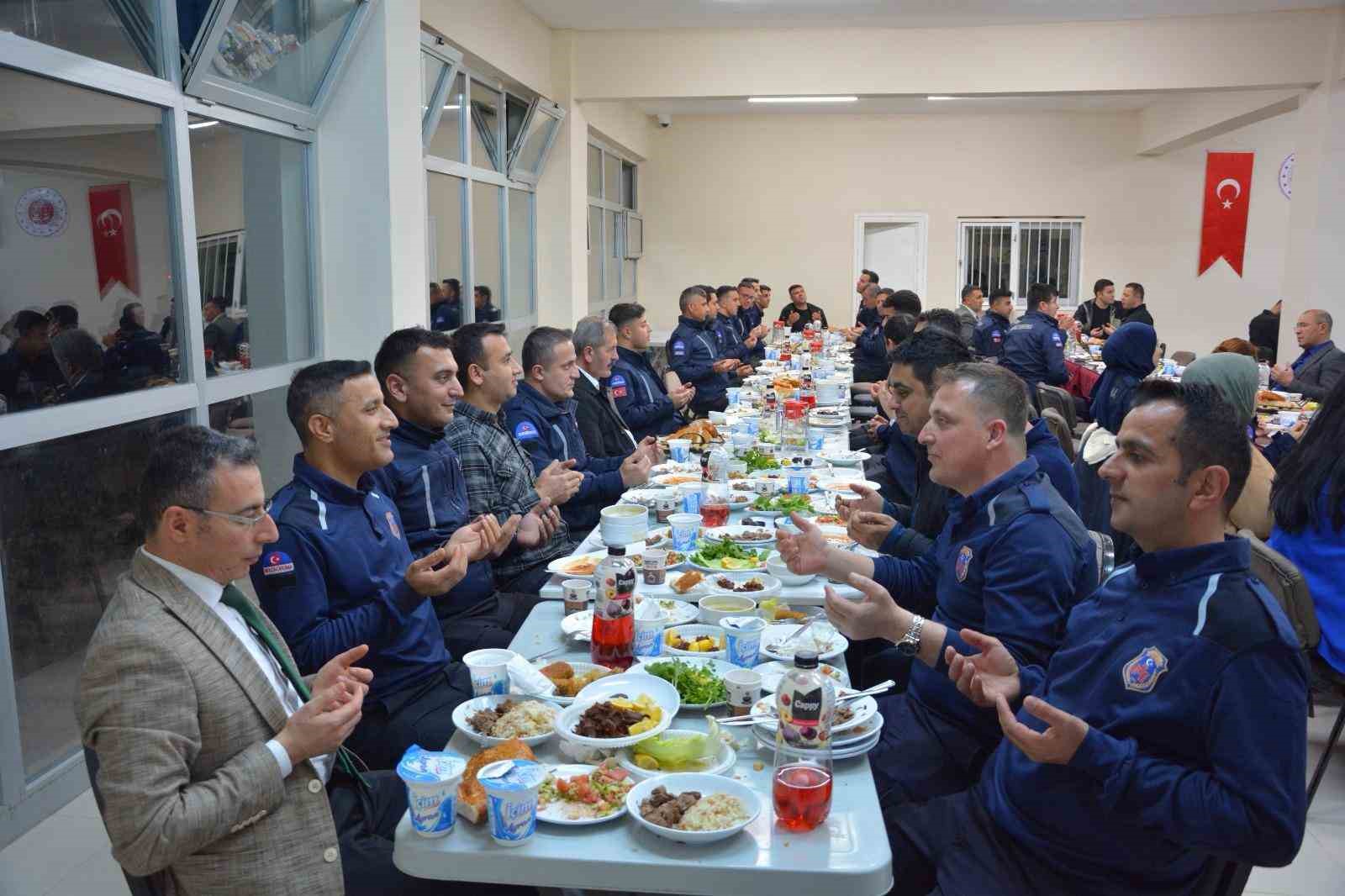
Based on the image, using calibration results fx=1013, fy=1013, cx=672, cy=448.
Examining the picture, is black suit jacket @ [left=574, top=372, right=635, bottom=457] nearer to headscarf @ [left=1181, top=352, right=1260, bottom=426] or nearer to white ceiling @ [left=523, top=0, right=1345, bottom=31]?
headscarf @ [left=1181, top=352, right=1260, bottom=426]

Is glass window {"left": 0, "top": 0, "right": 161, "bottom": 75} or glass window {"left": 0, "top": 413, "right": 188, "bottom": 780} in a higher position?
glass window {"left": 0, "top": 0, "right": 161, "bottom": 75}

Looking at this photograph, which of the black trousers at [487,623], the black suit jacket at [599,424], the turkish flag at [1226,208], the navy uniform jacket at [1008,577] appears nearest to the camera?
the navy uniform jacket at [1008,577]

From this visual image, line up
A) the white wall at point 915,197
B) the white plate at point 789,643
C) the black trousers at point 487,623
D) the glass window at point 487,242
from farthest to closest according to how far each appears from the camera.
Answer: the white wall at point 915,197
the glass window at point 487,242
the black trousers at point 487,623
the white plate at point 789,643

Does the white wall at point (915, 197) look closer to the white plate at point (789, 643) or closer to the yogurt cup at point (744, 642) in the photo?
the white plate at point (789, 643)

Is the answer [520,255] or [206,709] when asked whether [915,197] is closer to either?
[520,255]

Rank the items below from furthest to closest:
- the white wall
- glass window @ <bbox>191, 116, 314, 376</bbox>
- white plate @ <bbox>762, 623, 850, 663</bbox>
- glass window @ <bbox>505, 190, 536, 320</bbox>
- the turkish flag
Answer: the white wall < the turkish flag < glass window @ <bbox>505, 190, 536, 320</bbox> < glass window @ <bbox>191, 116, 314, 376</bbox> < white plate @ <bbox>762, 623, 850, 663</bbox>

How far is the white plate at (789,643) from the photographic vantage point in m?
2.28

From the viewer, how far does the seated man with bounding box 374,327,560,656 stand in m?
3.09

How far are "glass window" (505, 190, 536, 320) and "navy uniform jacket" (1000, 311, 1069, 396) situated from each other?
4128 mm

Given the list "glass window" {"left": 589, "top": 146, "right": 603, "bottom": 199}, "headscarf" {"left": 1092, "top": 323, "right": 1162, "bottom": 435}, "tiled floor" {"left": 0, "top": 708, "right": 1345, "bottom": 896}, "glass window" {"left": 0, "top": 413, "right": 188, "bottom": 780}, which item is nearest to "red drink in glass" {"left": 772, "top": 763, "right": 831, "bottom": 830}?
"tiled floor" {"left": 0, "top": 708, "right": 1345, "bottom": 896}

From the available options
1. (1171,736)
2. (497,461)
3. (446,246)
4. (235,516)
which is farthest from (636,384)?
(1171,736)

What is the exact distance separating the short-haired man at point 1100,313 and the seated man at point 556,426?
8.90 meters

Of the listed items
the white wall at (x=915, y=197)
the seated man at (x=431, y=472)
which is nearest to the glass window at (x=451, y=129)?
the seated man at (x=431, y=472)

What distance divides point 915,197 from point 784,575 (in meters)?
12.2
